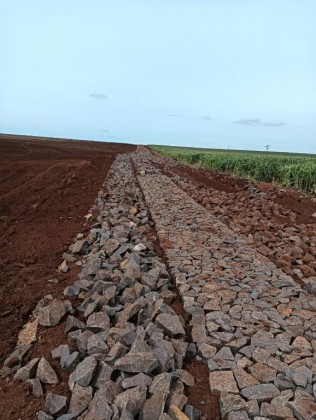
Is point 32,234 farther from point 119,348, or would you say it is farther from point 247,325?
point 247,325

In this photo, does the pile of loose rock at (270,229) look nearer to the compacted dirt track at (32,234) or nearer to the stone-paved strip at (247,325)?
the stone-paved strip at (247,325)

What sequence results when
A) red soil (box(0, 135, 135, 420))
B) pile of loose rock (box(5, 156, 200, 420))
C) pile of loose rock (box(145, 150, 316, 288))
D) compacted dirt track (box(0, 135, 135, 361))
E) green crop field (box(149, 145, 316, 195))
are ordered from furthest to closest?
green crop field (box(149, 145, 316, 195)), pile of loose rock (box(145, 150, 316, 288)), compacted dirt track (box(0, 135, 135, 361)), red soil (box(0, 135, 135, 420)), pile of loose rock (box(5, 156, 200, 420))

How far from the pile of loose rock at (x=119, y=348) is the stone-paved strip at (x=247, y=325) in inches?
12.9

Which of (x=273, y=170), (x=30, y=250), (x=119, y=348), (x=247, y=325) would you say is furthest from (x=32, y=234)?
(x=273, y=170)

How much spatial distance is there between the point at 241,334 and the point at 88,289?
243 cm

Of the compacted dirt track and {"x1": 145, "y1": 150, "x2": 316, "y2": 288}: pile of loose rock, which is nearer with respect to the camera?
the compacted dirt track

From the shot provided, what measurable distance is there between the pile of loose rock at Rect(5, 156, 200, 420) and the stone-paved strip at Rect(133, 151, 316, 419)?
33cm

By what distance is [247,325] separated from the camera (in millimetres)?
4246

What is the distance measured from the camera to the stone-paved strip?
312cm

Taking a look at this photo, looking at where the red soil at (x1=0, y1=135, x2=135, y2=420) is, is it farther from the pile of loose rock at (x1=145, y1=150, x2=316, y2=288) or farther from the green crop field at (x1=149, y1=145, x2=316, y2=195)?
the green crop field at (x1=149, y1=145, x2=316, y2=195)

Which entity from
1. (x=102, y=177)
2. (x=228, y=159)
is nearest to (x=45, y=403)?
(x=102, y=177)

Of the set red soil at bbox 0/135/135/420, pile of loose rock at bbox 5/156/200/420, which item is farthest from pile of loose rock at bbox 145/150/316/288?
red soil at bbox 0/135/135/420

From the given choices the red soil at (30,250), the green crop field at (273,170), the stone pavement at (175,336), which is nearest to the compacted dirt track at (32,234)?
the red soil at (30,250)

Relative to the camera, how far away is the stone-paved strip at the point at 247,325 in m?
3.12
